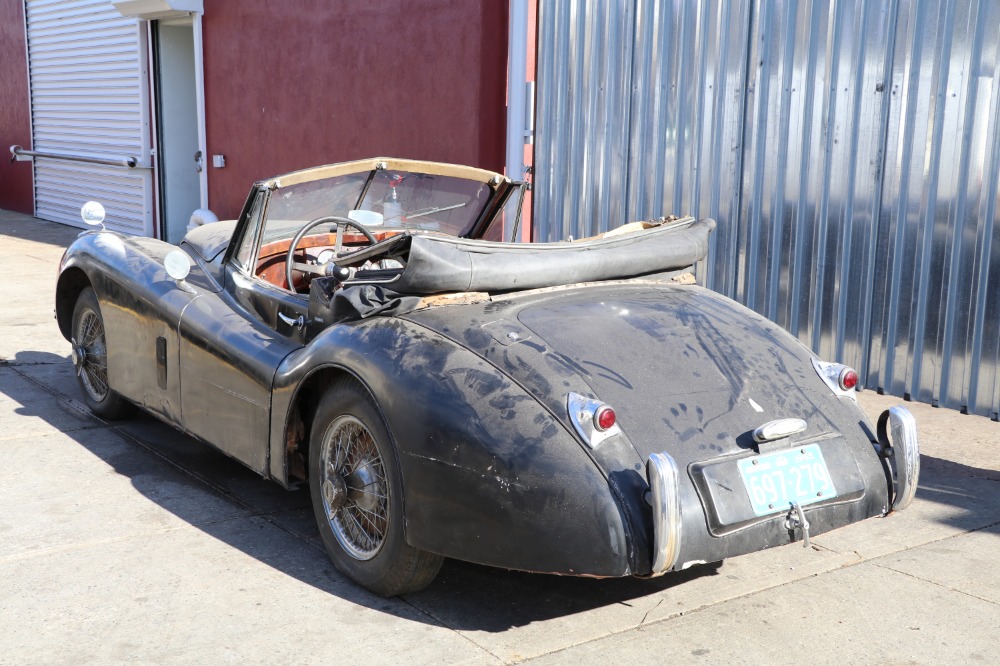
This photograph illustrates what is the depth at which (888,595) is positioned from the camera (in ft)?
12.4

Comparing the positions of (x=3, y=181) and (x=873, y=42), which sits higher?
(x=873, y=42)

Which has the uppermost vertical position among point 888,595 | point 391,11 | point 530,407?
point 391,11

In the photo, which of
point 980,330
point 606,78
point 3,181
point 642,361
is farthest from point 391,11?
point 3,181

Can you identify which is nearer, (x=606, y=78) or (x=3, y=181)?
(x=606, y=78)

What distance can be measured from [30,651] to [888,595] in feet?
9.35

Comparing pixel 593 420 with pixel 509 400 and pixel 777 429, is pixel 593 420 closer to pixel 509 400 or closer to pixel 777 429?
pixel 509 400

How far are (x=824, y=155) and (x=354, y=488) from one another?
3.89 metres

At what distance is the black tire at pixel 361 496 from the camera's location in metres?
3.49

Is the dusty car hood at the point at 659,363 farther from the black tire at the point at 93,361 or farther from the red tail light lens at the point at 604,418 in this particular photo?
the black tire at the point at 93,361

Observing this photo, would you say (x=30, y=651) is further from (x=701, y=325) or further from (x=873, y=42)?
(x=873, y=42)

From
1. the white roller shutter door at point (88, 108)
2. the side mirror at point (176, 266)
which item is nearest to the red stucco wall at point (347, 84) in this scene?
the white roller shutter door at point (88, 108)

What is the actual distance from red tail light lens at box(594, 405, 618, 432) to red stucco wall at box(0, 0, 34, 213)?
595 inches

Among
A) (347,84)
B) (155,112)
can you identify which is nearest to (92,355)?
(347,84)

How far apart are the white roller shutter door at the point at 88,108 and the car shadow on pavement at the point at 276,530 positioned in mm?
7993
